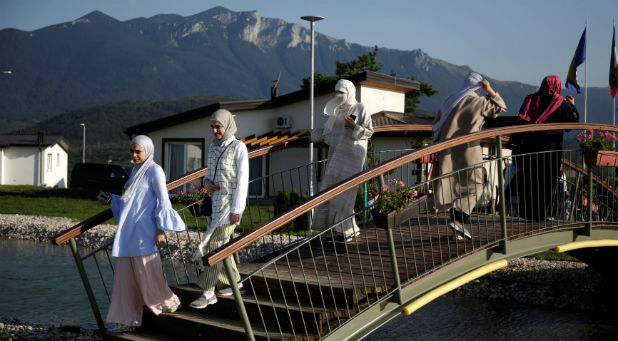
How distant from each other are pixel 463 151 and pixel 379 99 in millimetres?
15325

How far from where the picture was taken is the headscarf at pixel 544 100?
7016 mm

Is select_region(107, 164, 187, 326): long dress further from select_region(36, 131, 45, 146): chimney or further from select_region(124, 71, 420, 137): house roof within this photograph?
select_region(36, 131, 45, 146): chimney

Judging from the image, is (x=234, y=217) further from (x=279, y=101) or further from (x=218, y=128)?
(x=279, y=101)

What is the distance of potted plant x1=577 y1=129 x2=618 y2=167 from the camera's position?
6805 mm

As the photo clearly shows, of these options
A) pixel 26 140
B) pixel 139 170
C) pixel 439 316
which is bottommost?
pixel 439 316

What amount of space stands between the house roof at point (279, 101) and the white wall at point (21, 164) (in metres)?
26.9

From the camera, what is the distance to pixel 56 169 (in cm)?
5284

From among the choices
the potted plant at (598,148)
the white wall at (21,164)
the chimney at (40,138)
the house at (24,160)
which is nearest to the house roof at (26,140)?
the house at (24,160)

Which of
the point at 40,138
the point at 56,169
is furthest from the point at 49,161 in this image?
the point at 40,138

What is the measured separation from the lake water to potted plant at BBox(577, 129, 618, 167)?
3018mm

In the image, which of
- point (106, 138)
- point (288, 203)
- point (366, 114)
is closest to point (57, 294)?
point (288, 203)

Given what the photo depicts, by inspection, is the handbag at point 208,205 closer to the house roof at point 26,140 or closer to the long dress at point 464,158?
the long dress at point 464,158

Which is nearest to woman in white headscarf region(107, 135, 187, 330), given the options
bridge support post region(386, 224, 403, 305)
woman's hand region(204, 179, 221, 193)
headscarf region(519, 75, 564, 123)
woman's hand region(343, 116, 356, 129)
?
woman's hand region(204, 179, 221, 193)

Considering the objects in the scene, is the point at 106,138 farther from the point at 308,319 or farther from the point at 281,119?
the point at 308,319
